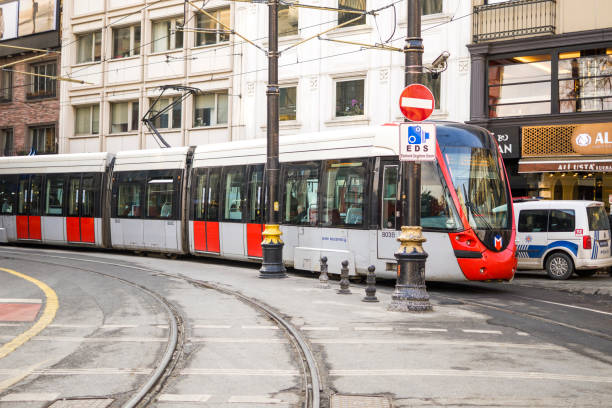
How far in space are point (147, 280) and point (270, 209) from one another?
293 centimetres

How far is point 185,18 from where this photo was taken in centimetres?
3209

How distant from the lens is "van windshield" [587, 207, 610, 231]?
18.4 m

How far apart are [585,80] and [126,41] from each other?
67.9 feet

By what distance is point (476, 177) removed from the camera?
1422 cm

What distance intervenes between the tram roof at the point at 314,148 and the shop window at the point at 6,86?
22504 mm

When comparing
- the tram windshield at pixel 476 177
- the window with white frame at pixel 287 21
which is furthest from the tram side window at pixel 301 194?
the window with white frame at pixel 287 21

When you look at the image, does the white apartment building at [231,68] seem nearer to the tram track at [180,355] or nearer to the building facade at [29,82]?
the building facade at [29,82]

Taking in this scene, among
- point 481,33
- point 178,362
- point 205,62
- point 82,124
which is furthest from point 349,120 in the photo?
point 178,362

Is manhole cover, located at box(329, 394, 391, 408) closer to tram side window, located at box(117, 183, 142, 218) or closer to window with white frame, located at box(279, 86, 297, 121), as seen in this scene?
tram side window, located at box(117, 183, 142, 218)

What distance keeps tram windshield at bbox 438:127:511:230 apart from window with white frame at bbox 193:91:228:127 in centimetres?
1833

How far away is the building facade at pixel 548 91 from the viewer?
2244cm

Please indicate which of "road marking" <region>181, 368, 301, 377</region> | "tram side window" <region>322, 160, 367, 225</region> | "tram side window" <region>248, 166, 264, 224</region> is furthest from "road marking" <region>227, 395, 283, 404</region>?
"tram side window" <region>248, 166, 264, 224</region>

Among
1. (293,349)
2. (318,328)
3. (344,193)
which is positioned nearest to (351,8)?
(344,193)

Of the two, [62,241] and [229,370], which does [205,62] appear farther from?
[229,370]
